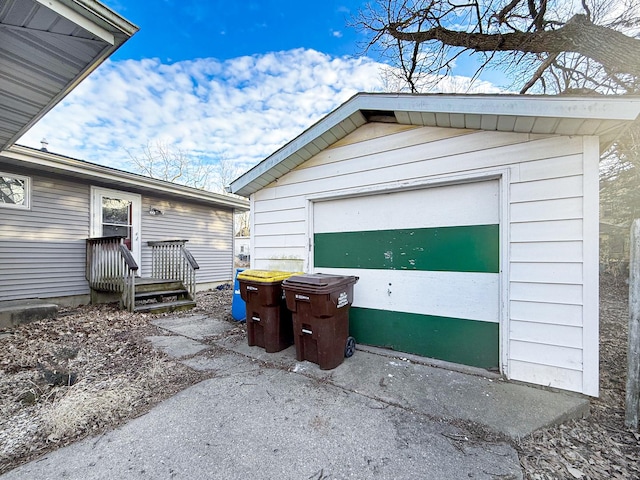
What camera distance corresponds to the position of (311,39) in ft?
24.8

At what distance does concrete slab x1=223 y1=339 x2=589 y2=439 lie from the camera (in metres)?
2.12

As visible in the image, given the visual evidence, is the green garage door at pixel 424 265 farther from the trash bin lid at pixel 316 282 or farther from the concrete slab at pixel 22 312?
the concrete slab at pixel 22 312

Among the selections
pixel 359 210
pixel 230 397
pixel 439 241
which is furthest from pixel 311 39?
pixel 230 397

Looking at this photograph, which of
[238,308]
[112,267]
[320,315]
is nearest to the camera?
[320,315]

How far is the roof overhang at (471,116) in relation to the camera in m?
2.23

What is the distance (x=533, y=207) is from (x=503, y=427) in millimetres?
1905

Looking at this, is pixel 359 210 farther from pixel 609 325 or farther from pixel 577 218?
pixel 609 325

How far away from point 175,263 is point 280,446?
5946mm

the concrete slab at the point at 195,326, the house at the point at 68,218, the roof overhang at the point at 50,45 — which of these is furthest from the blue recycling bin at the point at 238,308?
the roof overhang at the point at 50,45

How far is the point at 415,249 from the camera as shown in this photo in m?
3.28

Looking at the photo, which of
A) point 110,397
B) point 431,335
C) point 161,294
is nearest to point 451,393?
point 431,335

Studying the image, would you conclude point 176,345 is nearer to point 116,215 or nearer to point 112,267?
point 112,267

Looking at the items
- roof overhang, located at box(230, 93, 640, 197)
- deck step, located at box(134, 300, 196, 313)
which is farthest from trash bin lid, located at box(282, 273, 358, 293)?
deck step, located at box(134, 300, 196, 313)

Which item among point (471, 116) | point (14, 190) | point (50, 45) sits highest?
point (50, 45)
